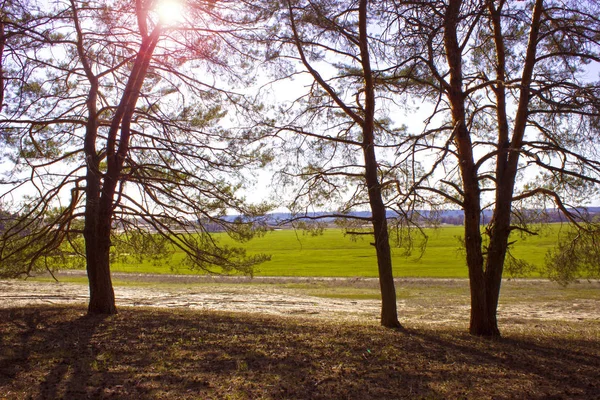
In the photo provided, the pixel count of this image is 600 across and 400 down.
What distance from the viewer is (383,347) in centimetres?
802

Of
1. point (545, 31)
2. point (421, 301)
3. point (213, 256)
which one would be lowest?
point (421, 301)

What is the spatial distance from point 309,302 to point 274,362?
1554 cm

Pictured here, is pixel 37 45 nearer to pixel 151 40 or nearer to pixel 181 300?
pixel 151 40

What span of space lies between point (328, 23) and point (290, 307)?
42.7ft

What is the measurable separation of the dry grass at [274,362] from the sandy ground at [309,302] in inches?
299

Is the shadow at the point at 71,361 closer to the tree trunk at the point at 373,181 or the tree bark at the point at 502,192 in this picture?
the tree trunk at the point at 373,181

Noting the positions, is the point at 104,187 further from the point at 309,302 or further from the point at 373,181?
the point at 309,302

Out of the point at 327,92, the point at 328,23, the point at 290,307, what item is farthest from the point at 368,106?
the point at 290,307

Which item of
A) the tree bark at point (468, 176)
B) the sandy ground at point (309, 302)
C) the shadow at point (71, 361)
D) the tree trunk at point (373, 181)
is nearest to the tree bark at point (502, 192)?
the tree bark at point (468, 176)

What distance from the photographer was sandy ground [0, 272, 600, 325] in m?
18.5

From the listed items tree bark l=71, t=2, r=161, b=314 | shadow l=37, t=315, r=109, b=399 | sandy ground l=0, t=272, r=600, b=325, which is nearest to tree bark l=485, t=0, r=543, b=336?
sandy ground l=0, t=272, r=600, b=325

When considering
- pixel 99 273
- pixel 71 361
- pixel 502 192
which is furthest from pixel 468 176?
pixel 99 273

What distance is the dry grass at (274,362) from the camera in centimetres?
571

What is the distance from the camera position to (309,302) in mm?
22312
